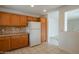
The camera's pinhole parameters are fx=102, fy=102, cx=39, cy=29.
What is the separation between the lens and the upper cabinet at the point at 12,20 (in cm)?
494

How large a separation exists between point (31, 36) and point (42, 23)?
1608mm

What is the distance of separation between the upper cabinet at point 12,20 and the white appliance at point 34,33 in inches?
→ 17.7

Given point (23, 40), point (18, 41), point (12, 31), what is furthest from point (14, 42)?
point (12, 31)

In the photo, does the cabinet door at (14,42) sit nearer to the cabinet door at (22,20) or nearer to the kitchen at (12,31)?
the kitchen at (12,31)

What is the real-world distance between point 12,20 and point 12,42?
1157mm

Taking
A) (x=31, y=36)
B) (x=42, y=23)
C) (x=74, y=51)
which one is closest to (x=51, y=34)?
(x=42, y=23)

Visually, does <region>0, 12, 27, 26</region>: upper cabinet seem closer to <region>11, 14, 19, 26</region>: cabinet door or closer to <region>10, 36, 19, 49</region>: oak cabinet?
<region>11, 14, 19, 26</region>: cabinet door

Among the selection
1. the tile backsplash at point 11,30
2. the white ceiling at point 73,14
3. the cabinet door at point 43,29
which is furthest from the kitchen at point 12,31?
the white ceiling at point 73,14

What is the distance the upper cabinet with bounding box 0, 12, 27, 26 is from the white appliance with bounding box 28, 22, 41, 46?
17.7 inches

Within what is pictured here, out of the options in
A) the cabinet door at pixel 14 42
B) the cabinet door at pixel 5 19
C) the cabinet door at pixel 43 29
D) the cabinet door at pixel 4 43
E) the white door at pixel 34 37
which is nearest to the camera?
the cabinet door at pixel 4 43

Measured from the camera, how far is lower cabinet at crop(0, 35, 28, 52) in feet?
15.2

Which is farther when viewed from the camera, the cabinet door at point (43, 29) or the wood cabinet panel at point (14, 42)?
the cabinet door at point (43, 29)
